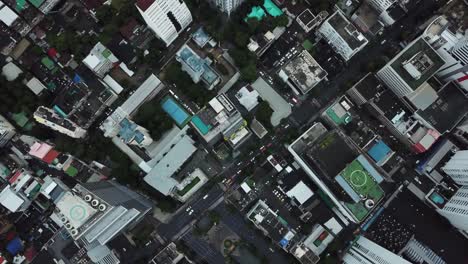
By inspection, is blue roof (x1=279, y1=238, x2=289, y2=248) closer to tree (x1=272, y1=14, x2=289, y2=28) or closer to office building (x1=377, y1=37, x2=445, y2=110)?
office building (x1=377, y1=37, x2=445, y2=110)

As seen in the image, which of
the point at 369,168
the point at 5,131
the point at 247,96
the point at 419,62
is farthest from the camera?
the point at 247,96

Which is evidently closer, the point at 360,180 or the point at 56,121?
the point at 360,180

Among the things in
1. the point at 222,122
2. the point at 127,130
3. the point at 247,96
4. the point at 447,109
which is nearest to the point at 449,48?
the point at 447,109

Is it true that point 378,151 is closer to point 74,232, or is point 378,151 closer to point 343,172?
point 343,172

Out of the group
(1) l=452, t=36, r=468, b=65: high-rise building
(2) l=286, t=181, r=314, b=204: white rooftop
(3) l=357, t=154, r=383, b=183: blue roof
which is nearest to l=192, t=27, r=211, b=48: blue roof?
(2) l=286, t=181, r=314, b=204: white rooftop

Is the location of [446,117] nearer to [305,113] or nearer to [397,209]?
[397,209]

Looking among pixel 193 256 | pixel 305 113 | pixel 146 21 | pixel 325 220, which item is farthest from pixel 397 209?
pixel 146 21

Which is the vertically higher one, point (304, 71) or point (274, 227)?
point (304, 71)
